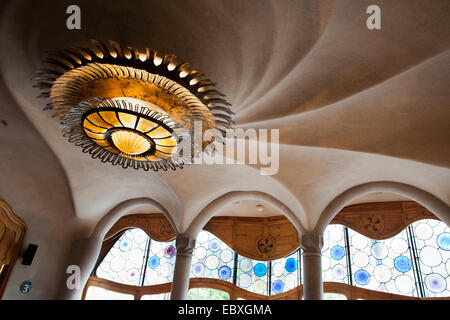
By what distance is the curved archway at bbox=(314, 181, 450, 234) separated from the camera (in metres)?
6.36

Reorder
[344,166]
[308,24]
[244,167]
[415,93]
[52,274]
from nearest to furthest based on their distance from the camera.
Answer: [308,24] < [415,93] < [344,166] < [244,167] < [52,274]

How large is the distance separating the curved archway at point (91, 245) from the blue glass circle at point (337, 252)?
501 cm

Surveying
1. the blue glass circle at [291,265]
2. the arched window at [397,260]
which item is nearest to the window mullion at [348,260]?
the arched window at [397,260]

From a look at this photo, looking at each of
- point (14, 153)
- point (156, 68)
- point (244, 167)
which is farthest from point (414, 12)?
point (14, 153)

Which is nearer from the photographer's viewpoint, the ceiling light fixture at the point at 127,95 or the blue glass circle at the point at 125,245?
the ceiling light fixture at the point at 127,95

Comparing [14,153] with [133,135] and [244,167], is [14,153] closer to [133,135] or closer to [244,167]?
[133,135]

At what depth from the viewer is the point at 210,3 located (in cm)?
373

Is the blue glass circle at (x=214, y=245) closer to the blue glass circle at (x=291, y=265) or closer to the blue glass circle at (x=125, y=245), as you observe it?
the blue glass circle at (x=291, y=265)

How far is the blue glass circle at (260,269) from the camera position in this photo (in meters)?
10.8

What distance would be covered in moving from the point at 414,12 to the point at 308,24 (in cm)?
114

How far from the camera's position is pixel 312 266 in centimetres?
705

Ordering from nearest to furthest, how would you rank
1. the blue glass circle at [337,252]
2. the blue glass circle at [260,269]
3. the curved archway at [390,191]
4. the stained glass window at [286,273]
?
the curved archway at [390,191]
the blue glass circle at [337,252]
the stained glass window at [286,273]
the blue glass circle at [260,269]

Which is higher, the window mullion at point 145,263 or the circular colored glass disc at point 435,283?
the window mullion at point 145,263

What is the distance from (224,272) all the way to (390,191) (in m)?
6.21
